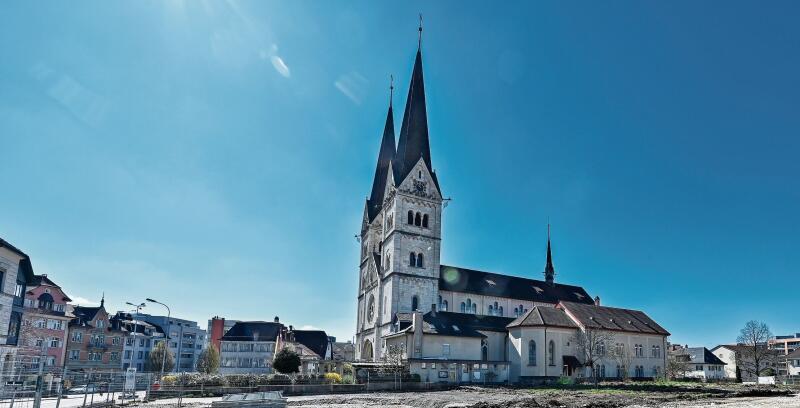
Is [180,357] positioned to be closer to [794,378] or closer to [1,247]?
[1,247]

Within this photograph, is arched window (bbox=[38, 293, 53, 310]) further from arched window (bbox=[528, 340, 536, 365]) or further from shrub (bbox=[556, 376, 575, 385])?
shrub (bbox=[556, 376, 575, 385])

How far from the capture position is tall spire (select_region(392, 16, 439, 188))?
223ft

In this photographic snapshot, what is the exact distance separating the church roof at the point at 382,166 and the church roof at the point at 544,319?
27.0 m

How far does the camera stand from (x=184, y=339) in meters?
114

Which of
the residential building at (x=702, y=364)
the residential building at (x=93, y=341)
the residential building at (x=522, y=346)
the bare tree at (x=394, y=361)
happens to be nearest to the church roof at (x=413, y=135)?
the residential building at (x=522, y=346)

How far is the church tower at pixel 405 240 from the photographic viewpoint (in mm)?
62875

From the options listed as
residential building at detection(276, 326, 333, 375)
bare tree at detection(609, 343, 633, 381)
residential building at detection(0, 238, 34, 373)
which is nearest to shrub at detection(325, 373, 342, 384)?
residential building at detection(0, 238, 34, 373)

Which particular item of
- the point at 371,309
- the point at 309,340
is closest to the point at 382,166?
the point at 371,309

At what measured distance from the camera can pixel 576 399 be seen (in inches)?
1282

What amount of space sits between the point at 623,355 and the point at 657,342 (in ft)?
24.4

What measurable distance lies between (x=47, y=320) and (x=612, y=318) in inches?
2652

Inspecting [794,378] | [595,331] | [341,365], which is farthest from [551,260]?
[341,365]

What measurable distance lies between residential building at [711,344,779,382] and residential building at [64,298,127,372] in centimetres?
8968

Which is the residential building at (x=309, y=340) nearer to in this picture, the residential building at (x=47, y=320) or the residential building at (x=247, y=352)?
the residential building at (x=247, y=352)
